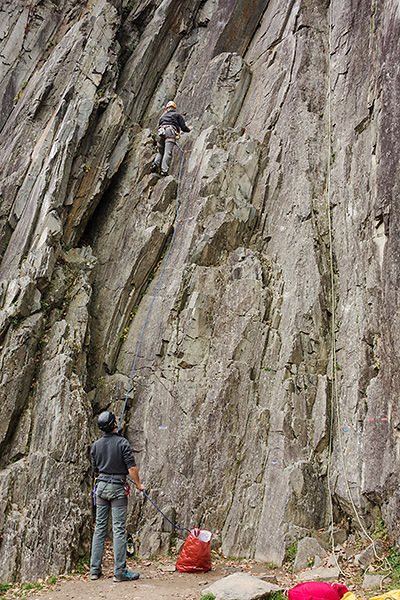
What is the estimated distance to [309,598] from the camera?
18.0 ft

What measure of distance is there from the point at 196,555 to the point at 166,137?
1121 cm

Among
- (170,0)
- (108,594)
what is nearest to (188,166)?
(170,0)

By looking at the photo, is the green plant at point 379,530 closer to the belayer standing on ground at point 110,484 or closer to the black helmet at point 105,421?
the belayer standing on ground at point 110,484

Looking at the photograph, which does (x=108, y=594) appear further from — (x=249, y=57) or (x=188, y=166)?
(x=249, y=57)

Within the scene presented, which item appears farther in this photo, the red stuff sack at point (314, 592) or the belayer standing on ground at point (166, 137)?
the belayer standing on ground at point (166, 137)

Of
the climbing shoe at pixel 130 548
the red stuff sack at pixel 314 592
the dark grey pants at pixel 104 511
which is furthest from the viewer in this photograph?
the climbing shoe at pixel 130 548

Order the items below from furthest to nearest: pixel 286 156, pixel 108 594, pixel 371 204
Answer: pixel 286 156 → pixel 371 204 → pixel 108 594

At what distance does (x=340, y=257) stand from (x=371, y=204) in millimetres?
1330

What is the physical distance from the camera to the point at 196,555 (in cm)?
777

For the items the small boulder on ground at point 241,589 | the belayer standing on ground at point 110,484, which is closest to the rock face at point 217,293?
the belayer standing on ground at point 110,484

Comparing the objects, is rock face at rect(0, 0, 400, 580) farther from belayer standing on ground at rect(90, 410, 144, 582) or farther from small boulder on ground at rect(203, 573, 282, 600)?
small boulder on ground at rect(203, 573, 282, 600)

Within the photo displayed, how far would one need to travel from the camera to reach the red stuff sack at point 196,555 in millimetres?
7762

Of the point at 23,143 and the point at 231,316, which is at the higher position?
the point at 23,143

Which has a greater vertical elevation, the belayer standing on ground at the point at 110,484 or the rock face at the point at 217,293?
the rock face at the point at 217,293
